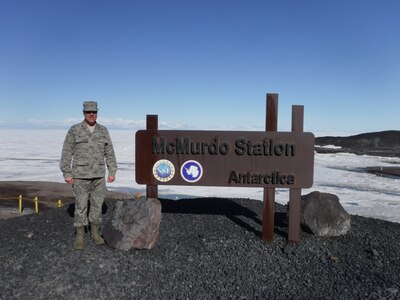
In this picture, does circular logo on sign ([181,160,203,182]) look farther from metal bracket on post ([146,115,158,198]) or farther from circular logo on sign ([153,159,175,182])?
metal bracket on post ([146,115,158,198])

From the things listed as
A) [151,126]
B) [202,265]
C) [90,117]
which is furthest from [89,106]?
[202,265]

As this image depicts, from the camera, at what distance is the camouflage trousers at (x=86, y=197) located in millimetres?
6012

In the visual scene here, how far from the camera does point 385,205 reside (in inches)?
583

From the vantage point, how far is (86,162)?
19.4 ft

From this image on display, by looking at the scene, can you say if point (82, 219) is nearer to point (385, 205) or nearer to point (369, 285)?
point (369, 285)

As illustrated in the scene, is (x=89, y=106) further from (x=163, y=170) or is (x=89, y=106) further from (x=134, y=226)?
(x=134, y=226)

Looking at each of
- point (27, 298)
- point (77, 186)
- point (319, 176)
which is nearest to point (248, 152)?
point (77, 186)

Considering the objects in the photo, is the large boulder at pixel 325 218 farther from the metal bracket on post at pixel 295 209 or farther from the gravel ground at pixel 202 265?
the metal bracket on post at pixel 295 209

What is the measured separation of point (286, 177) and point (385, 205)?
32.7ft

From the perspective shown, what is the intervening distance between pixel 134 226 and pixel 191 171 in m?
1.49

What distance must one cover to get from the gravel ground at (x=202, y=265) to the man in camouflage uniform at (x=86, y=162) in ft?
1.90

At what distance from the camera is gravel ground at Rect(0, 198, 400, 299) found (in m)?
5.04

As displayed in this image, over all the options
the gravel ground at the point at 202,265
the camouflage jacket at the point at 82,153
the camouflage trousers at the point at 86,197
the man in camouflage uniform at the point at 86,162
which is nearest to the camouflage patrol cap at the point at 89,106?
the man in camouflage uniform at the point at 86,162

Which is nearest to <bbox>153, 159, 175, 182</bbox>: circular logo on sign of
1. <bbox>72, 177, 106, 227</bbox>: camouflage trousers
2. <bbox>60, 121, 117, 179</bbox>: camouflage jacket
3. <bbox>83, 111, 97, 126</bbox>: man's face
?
<bbox>72, 177, 106, 227</bbox>: camouflage trousers
